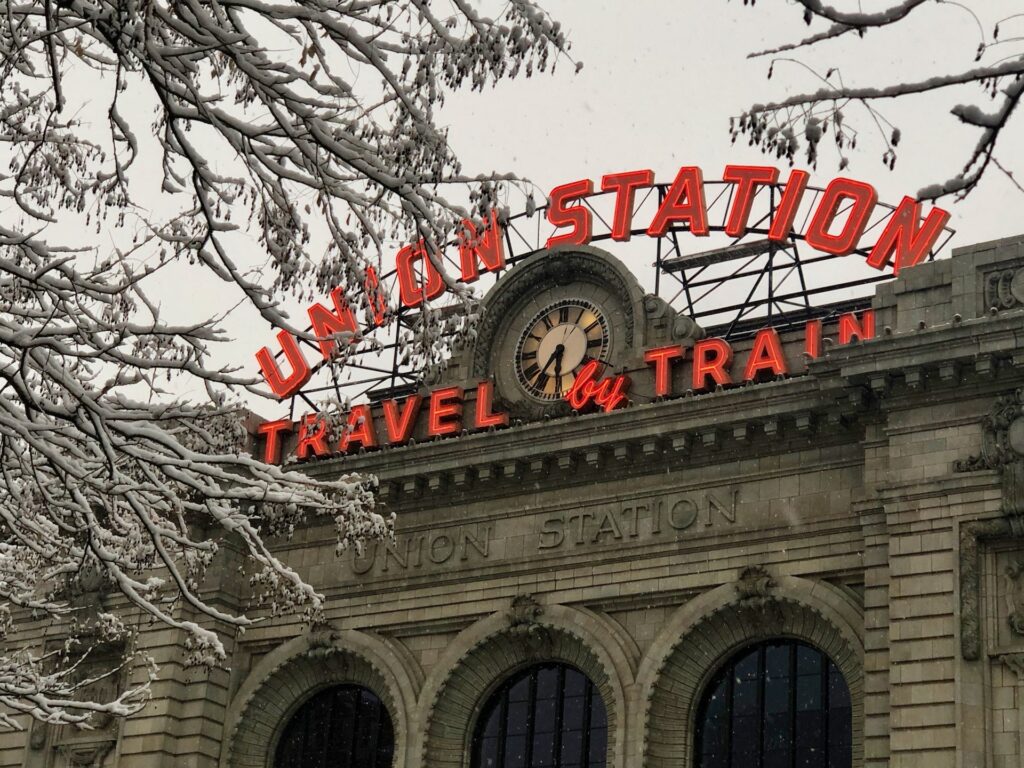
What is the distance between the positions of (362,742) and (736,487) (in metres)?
10.8

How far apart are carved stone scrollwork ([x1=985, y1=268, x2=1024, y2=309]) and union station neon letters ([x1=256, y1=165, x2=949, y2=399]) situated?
19.2 feet

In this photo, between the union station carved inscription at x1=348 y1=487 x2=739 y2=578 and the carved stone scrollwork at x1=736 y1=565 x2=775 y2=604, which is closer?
the carved stone scrollwork at x1=736 y1=565 x2=775 y2=604

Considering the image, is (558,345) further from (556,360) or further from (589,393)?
(589,393)

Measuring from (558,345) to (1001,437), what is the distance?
38.8 feet

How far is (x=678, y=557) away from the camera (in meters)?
34.4

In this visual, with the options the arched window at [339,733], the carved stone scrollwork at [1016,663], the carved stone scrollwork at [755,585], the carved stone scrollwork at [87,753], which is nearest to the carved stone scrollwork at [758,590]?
the carved stone scrollwork at [755,585]

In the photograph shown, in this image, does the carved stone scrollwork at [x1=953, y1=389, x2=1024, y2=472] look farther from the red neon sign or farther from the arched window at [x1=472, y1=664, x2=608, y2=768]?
the arched window at [x1=472, y1=664, x2=608, y2=768]

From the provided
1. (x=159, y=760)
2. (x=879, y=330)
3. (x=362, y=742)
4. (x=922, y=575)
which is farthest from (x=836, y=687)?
(x=159, y=760)

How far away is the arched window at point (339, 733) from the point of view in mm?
38219

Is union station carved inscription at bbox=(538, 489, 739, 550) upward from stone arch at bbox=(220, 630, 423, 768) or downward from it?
upward

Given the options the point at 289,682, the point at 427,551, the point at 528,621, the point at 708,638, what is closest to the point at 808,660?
the point at 708,638

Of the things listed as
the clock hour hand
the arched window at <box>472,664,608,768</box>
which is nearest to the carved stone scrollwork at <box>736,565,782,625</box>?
the arched window at <box>472,664,608,768</box>

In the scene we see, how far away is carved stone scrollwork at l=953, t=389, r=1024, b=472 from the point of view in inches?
1183

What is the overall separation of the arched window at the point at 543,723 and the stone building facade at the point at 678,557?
18.3 inches
